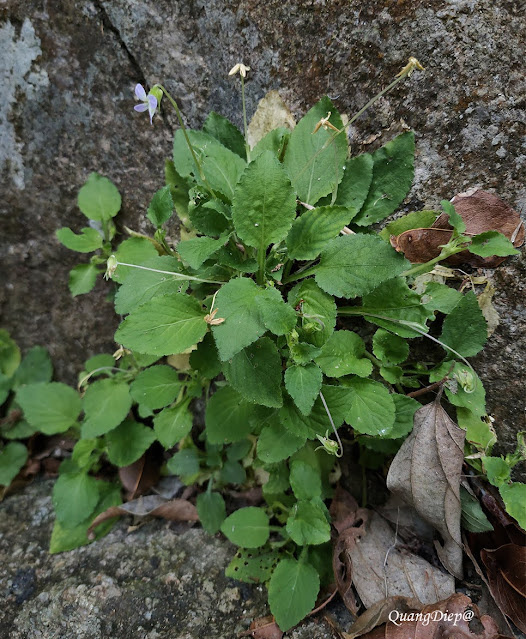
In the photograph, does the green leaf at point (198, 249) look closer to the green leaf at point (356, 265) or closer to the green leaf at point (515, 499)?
the green leaf at point (356, 265)

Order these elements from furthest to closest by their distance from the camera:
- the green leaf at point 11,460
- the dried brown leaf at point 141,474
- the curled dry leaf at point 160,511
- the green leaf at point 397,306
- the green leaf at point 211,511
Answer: the green leaf at point 11,460, the dried brown leaf at point 141,474, the curled dry leaf at point 160,511, the green leaf at point 211,511, the green leaf at point 397,306

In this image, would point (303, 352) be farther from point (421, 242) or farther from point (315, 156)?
point (315, 156)

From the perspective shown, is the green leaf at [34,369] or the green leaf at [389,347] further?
the green leaf at [34,369]

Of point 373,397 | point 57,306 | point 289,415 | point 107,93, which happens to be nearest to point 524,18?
point 373,397

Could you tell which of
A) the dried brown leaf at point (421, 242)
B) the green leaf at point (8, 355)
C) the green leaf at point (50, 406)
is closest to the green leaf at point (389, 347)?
the dried brown leaf at point (421, 242)

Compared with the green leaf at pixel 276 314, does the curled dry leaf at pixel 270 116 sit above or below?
above
